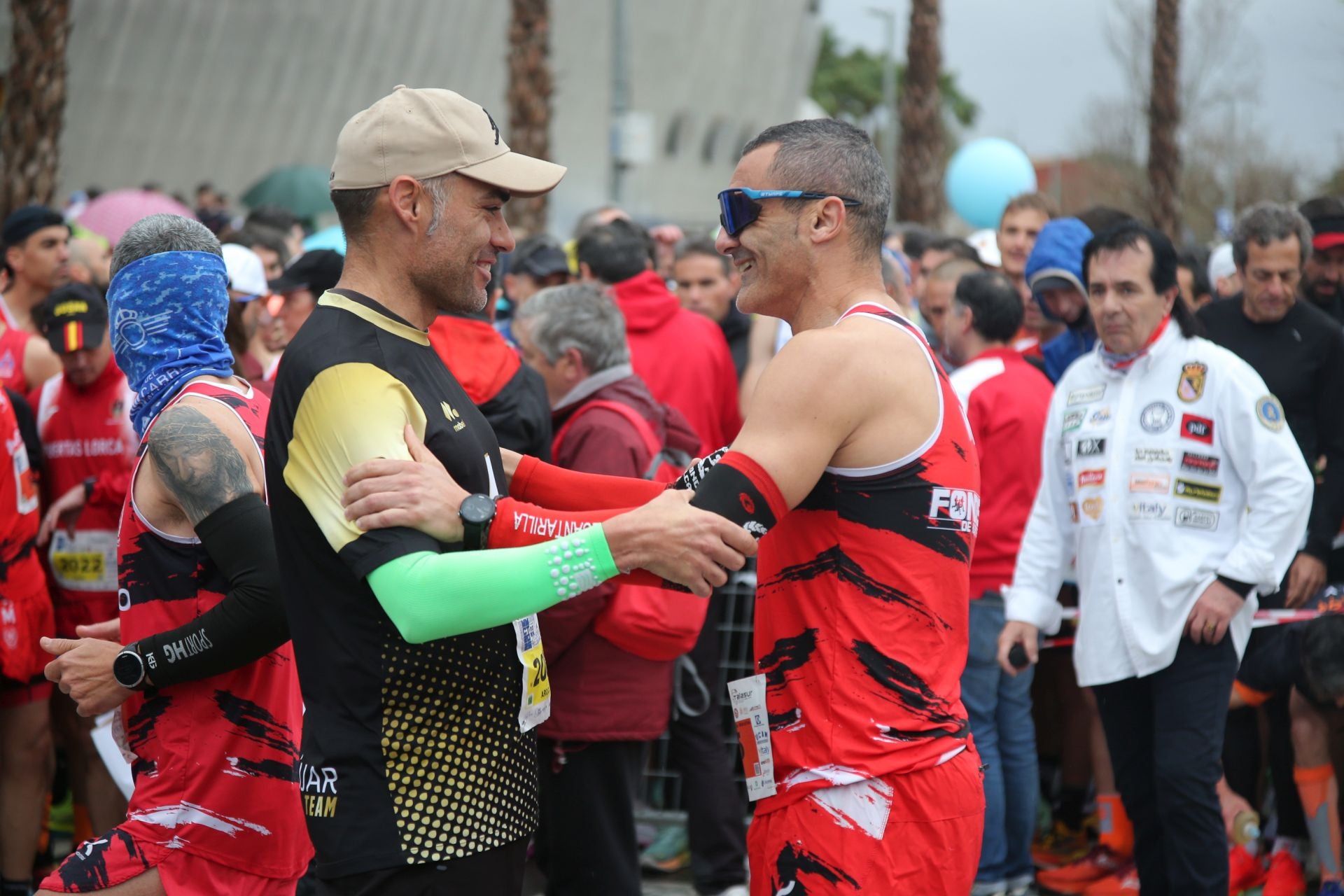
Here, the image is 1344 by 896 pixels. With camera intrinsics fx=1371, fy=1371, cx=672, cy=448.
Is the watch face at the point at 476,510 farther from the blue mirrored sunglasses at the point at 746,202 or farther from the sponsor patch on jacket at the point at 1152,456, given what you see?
the sponsor patch on jacket at the point at 1152,456

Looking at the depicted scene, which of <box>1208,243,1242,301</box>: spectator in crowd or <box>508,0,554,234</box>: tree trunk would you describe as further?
<box>508,0,554,234</box>: tree trunk

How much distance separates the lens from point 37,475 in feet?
19.9

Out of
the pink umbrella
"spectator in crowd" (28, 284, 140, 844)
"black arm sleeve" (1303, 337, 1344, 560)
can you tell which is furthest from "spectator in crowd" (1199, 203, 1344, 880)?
the pink umbrella

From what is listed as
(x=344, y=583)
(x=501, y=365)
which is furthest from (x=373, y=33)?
(x=344, y=583)

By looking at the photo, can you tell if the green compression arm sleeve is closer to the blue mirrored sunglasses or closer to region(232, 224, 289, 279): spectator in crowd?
the blue mirrored sunglasses

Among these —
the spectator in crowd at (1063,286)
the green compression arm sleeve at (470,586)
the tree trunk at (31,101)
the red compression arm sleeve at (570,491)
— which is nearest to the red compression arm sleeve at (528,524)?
the green compression arm sleeve at (470,586)

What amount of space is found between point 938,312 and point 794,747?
5.02 metres

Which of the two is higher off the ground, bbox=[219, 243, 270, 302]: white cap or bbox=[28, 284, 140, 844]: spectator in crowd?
bbox=[219, 243, 270, 302]: white cap

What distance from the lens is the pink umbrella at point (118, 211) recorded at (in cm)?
1138

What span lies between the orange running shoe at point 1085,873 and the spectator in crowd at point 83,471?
422 cm

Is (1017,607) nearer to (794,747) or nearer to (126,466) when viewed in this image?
(794,747)

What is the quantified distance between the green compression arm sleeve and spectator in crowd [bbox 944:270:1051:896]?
3617 millimetres

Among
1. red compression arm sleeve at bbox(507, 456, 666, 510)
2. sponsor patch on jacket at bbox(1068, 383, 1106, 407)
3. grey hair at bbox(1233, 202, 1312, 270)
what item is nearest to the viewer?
red compression arm sleeve at bbox(507, 456, 666, 510)

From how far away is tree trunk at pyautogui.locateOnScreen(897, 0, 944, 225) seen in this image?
1753 cm
